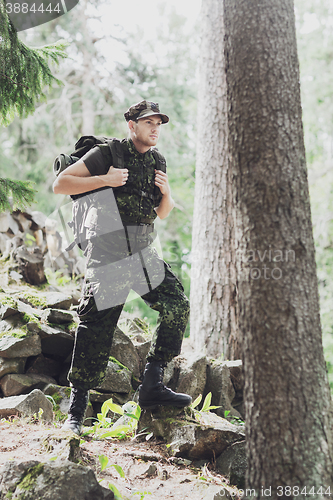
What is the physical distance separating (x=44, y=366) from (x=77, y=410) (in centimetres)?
144

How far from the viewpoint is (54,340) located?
14.0 ft

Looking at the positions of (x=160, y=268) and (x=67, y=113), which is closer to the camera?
(x=160, y=268)

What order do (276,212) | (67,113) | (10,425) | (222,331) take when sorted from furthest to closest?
(67,113) → (222,331) → (10,425) → (276,212)

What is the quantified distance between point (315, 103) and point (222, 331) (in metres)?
14.1

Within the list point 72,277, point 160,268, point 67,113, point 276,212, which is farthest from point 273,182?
point 67,113

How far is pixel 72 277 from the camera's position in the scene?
7.21m

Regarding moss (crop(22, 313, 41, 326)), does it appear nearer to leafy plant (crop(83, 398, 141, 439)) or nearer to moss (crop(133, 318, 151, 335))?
leafy plant (crop(83, 398, 141, 439))

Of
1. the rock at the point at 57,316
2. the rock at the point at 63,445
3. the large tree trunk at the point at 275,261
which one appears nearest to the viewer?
the large tree trunk at the point at 275,261

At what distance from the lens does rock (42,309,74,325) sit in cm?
445

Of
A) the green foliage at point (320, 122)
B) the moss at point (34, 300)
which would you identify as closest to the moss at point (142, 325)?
the moss at point (34, 300)

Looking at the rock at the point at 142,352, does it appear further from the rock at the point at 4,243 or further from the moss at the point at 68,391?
the rock at the point at 4,243

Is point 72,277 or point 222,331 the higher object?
point 72,277

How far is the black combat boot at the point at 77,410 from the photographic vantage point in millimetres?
2963

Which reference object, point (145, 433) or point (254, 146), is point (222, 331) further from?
point (254, 146)
